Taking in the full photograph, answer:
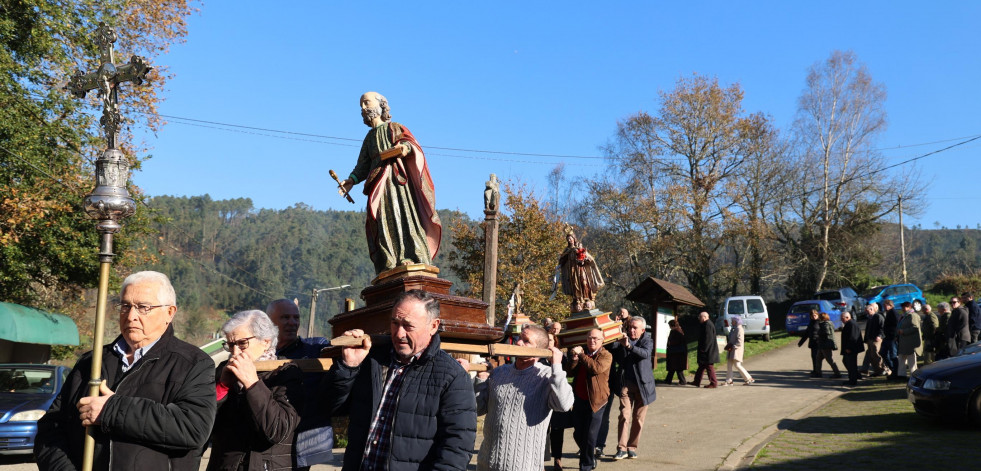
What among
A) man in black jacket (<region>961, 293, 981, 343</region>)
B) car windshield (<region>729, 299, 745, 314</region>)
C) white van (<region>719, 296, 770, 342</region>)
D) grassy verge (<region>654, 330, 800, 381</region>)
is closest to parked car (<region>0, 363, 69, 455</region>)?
grassy verge (<region>654, 330, 800, 381</region>)

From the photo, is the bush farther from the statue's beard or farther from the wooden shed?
the statue's beard

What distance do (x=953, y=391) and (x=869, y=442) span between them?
1.70 meters

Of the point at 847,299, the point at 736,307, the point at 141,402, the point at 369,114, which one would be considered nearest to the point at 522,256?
the point at 736,307

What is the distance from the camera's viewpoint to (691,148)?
3975 cm

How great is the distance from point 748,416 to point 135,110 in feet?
52.7

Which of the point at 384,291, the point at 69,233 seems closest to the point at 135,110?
the point at 69,233

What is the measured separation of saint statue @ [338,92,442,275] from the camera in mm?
7953

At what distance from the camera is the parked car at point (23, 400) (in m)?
11.1

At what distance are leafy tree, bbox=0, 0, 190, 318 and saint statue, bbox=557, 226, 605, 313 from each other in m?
10.4

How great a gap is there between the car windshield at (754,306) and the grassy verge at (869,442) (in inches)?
612

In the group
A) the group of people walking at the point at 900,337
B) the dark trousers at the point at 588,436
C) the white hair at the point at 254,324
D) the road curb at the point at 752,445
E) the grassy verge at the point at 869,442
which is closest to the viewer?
the white hair at the point at 254,324

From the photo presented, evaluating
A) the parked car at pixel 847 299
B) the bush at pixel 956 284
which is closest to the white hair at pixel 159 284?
the parked car at pixel 847 299

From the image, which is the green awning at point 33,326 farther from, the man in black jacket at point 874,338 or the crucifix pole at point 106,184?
the man in black jacket at point 874,338

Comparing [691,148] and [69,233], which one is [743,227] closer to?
[691,148]
